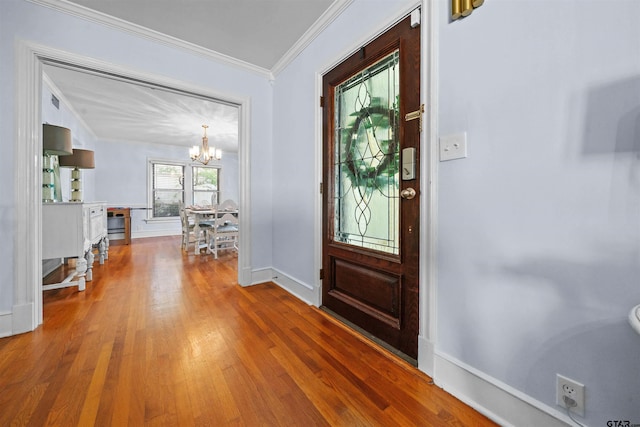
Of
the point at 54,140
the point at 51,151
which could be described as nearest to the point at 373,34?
the point at 54,140

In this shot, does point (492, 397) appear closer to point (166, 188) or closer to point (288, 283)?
point (288, 283)

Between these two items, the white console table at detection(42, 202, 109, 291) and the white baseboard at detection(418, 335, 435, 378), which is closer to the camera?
the white baseboard at detection(418, 335, 435, 378)

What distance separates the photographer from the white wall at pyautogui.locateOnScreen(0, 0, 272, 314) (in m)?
1.79

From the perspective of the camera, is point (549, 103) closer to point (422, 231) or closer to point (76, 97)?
point (422, 231)

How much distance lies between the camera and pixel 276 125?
115 inches

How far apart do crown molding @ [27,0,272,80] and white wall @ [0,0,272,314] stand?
3 cm

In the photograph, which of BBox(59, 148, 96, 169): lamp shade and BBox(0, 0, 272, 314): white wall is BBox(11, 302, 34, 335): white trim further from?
BBox(59, 148, 96, 169): lamp shade

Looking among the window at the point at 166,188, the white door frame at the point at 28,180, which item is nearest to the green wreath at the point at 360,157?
the white door frame at the point at 28,180

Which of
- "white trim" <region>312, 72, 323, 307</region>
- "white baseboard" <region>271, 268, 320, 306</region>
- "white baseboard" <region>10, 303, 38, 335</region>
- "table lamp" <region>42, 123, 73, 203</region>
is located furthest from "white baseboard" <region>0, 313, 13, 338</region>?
"white trim" <region>312, 72, 323, 307</region>

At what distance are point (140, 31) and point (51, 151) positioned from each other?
1413 millimetres

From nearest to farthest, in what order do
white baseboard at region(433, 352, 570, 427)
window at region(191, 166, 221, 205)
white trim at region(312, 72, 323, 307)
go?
white baseboard at region(433, 352, 570, 427)
white trim at region(312, 72, 323, 307)
window at region(191, 166, 221, 205)

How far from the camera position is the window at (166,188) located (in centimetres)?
665

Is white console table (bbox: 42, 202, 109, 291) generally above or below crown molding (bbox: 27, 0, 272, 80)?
below

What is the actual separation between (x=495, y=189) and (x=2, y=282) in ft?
10.2
